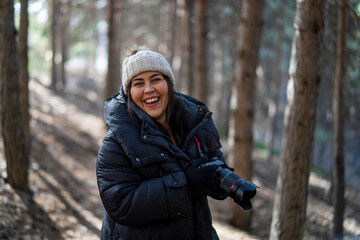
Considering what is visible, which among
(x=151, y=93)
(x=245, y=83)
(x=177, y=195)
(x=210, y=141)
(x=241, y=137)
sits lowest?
(x=241, y=137)

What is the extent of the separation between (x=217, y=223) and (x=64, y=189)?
376 cm

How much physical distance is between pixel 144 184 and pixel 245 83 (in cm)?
574

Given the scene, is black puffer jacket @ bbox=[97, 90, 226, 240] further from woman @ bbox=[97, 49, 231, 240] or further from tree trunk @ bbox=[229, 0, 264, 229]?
tree trunk @ bbox=[229, 0, 264, 229]

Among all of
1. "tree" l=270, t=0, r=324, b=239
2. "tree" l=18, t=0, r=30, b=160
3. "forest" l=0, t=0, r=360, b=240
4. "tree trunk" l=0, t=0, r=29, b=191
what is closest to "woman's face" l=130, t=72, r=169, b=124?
"forest" l=0, t=0, r=360, b=240

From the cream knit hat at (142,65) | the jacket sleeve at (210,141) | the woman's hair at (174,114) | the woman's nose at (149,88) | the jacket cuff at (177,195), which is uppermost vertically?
the cream knit hat at (142,65)

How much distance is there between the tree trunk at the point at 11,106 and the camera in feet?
16.7

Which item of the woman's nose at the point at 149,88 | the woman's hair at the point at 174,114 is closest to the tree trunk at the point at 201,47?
the woman's hair at the point at 174,114

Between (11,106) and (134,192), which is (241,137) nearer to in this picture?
(11,106)

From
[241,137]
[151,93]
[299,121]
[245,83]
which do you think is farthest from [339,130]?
[151,93]

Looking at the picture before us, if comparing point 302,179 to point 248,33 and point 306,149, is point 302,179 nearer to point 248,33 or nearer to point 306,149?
point 306,149

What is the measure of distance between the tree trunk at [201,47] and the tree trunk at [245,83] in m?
2.98

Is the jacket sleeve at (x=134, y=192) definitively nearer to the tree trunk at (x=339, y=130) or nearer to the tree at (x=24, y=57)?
the tree at (x=24, y=57)

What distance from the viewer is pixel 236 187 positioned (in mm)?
2391

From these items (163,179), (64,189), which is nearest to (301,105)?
(163,179)
